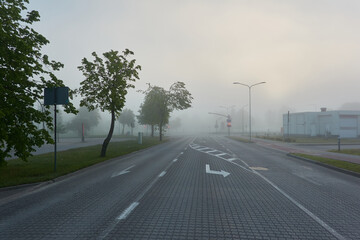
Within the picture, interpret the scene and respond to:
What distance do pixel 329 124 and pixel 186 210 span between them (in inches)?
2065

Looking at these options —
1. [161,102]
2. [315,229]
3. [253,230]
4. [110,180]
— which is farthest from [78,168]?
[161,102]

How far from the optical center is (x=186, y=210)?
5.41 meters

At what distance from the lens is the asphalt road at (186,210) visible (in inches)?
167

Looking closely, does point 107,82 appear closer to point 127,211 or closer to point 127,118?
point 127,211

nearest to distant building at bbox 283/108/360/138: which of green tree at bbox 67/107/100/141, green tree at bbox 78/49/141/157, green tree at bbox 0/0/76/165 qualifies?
green tree at bbox 78/49/141/157

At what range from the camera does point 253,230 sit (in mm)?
4316

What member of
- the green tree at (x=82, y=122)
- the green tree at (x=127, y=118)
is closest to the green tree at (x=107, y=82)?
the green tree at (x=82, y=122)

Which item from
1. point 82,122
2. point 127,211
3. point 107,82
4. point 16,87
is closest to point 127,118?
point 82,122

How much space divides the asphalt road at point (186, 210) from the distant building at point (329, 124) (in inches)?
1546

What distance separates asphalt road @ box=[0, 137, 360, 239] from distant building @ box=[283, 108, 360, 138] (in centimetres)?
3926

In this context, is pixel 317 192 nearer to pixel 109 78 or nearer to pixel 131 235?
pixel 131 235

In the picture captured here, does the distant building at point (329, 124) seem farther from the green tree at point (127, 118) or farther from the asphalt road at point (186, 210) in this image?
the green tree at point (127, 118)

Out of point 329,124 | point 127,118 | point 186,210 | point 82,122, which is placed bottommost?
point 186,210

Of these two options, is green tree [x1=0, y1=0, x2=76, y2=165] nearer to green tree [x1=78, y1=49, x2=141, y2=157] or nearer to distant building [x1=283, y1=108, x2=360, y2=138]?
green tree [x1=78, y1=49, x2=141, y2=157]
